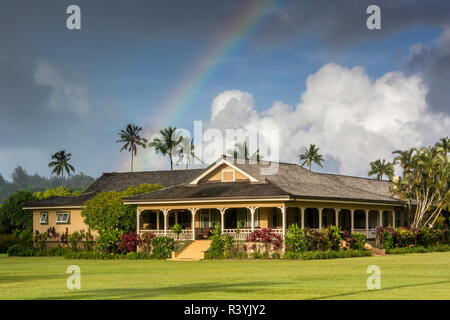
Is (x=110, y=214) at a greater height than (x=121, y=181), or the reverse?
(x=121, y=181)

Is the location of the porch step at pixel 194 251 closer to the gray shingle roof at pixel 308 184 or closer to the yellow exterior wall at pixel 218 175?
the yellow exterior wall at pixel 218 175

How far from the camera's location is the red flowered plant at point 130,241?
47.2 metres

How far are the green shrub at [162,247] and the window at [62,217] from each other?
16.0m

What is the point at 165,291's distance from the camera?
66.4ft

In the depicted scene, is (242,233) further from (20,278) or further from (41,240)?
(41,240)

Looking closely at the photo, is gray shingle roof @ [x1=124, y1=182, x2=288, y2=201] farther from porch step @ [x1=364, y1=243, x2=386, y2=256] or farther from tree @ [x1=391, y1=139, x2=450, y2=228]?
tree @ [x1=391, y1=139, x2=450, y2=228]

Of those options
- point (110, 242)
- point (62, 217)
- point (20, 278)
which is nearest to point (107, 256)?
point (110, 242)

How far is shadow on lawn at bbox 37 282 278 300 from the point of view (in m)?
18.7

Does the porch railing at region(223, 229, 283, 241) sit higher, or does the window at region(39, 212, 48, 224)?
the window at region(39, 212, 48, 224)

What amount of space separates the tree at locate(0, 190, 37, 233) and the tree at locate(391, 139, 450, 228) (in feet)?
110

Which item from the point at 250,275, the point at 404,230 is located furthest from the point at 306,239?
the point at 250,275

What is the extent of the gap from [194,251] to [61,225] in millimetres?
19212

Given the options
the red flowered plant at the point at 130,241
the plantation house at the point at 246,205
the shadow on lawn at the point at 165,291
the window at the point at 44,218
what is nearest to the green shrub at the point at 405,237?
the plantation house at the point at 246,205

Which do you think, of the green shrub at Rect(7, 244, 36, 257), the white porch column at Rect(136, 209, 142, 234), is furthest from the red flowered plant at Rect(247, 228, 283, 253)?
the green shrub at Rect(7, 244, 36, 257)
